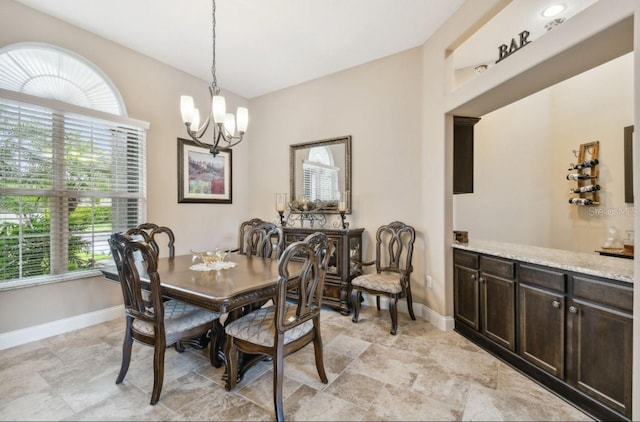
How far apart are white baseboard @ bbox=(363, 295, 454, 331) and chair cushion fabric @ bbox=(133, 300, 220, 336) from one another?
7.13 ft

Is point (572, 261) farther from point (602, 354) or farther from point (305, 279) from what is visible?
point (305, 279)

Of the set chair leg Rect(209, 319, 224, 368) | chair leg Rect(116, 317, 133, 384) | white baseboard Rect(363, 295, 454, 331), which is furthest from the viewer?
white baseboard Rect(363, 295, 454, 331)

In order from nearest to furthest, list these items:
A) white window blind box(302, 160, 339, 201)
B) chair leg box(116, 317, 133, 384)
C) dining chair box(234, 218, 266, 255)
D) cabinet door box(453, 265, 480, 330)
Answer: chair leg box(116, 317, 133, 384) < cabinet door box(453, 265, 480, 330) < dining chair box(234, 218, 266, 255) < white window blind box(302, 160, 339, 201)

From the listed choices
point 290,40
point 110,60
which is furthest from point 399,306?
point 110,60

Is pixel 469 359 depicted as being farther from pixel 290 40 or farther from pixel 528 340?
pixel 290 40

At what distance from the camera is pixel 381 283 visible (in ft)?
9.98

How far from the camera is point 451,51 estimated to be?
2.91 m

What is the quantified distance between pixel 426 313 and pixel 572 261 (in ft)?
5.18

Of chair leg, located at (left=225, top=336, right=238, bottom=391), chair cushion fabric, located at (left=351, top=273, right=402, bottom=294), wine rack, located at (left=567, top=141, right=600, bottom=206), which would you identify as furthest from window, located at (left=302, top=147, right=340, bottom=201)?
wine rack, located at (left=567, top=141, right=600, bottom=206)

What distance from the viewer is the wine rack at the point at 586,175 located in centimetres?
324

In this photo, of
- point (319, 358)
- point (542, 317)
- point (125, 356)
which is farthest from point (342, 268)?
point (125, 356)

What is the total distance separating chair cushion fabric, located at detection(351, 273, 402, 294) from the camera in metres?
2.96

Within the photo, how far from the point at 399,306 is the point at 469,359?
1.16m

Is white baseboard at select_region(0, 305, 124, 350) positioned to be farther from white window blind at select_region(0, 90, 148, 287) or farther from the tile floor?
white window blind at select_region(0, 90, 148, 287)
